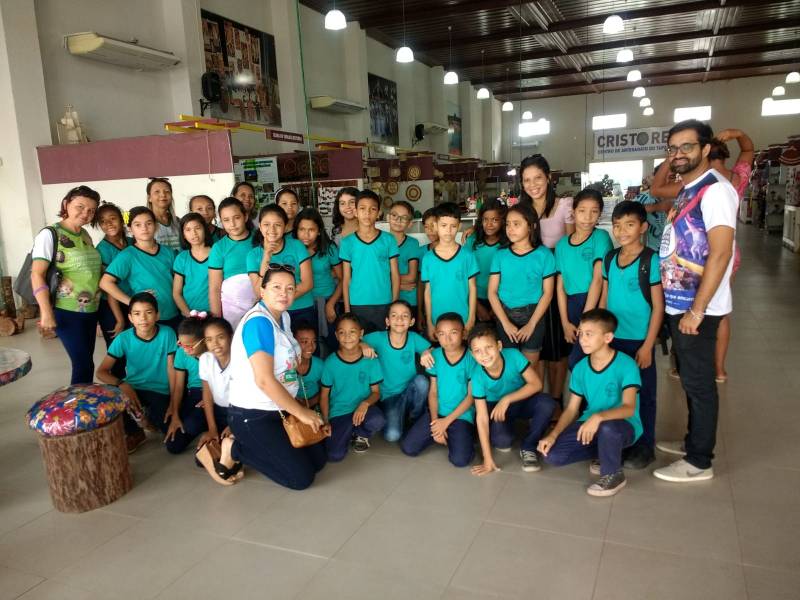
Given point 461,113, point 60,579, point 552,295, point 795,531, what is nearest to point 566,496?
point 795,531

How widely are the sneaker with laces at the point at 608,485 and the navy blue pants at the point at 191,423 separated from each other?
6.60 ft

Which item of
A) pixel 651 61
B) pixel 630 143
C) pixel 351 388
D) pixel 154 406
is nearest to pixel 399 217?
pixel 351 388

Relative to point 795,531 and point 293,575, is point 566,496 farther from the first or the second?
point 293,575

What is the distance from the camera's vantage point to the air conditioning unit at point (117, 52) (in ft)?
23.5

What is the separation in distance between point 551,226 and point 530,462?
138 cm

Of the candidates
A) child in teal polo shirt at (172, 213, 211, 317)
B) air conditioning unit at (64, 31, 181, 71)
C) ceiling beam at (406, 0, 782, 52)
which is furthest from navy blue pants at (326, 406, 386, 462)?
ceiling beam at (406, 0, 782, 52)

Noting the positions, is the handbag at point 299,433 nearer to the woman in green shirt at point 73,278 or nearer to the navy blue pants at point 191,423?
the navy blue pants at point 191,423

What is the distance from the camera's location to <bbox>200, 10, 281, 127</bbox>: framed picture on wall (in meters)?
9.46

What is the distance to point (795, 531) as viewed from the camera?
7.68 ft

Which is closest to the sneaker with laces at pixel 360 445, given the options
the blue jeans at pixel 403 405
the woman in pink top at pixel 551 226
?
the blue jeans at pixel 403 405

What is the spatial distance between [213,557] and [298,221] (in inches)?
82.9

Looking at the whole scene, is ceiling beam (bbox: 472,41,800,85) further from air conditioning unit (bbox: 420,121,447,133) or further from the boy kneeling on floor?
the boy kneeling on floor

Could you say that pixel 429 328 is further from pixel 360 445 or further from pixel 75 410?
pixel 75 410

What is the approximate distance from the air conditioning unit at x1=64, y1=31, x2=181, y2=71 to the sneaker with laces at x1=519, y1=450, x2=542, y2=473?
7014mm
